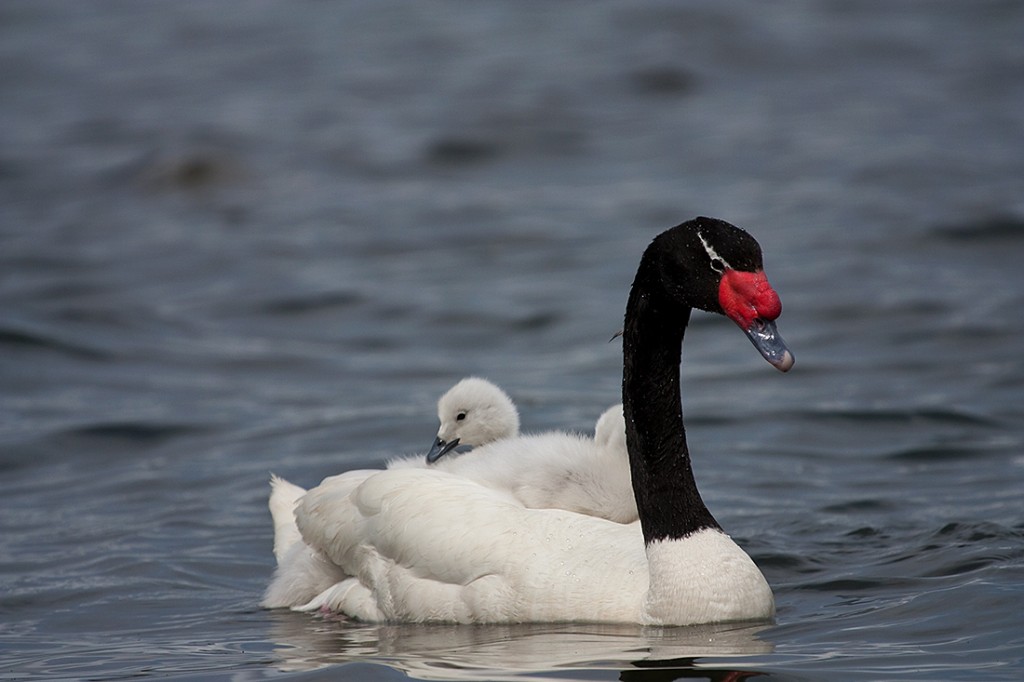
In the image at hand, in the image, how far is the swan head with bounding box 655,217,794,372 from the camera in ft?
20.9

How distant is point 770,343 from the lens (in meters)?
6.33

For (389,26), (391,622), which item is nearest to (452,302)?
(391,622)

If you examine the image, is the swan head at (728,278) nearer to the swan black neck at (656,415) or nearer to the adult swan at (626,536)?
the adult swan at (626,536)

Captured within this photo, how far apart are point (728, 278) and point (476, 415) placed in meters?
2.85

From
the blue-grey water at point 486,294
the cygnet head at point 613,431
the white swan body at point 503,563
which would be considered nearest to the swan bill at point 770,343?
the white swan body at point 503,563

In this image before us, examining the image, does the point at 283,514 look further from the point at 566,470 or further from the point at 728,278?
the point at 728,278

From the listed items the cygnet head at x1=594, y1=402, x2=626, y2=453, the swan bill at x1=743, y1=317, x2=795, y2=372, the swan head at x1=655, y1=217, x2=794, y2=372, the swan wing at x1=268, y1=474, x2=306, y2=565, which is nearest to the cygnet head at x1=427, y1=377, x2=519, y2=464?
the swan wing at x1=268, y1=474, x2=306, y2=565

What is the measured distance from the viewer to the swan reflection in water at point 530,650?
20.5 ft

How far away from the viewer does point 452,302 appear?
1572 cm

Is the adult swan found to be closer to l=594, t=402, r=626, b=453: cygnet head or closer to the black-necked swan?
the black-necked swan

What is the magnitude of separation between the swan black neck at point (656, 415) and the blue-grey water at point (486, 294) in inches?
20.8

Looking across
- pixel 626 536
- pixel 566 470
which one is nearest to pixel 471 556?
pixel 626 536

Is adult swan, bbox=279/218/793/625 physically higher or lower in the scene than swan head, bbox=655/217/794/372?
lower

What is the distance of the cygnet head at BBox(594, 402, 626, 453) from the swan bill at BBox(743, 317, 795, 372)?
Answer: 1.30 m
